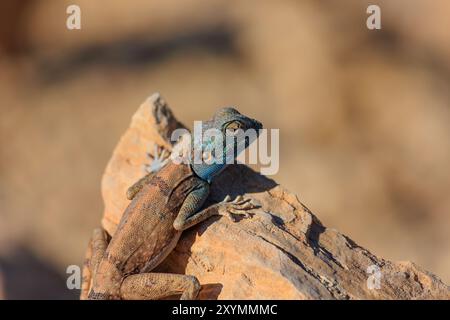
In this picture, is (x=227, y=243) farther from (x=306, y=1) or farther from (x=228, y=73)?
(x=306, y=1)

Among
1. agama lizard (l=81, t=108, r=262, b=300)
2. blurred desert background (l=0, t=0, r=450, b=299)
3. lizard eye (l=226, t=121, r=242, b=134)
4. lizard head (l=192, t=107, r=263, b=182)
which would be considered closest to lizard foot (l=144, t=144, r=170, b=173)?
agama lizard (l=81, t=108, r=262, b=300)

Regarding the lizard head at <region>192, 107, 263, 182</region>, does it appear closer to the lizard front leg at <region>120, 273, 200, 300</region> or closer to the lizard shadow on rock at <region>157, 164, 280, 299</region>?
the lizard shadow on rock at <region>157, 164, 280, 299</region>

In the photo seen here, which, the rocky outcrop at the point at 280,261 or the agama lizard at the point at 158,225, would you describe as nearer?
the rocky outcrop at the point at 280,261

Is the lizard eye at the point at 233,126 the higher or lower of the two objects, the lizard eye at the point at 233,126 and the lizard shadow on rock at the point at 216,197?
the higher

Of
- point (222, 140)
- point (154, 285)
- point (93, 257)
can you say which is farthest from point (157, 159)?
point (154, 285)

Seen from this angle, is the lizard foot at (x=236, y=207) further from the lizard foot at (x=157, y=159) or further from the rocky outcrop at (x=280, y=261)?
the lizard foot at (x=157, y=159)

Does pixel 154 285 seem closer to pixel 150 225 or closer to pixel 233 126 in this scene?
pixel 150 225

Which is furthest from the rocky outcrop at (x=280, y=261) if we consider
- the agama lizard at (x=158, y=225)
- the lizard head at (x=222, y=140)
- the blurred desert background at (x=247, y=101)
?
the blurred desert background at (x=247, y=101)
